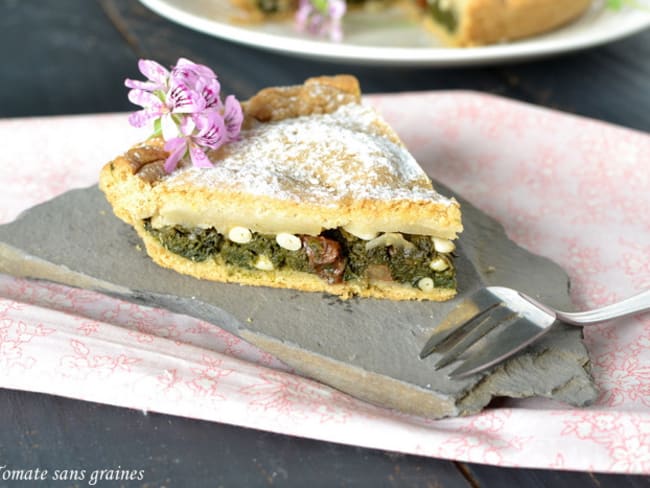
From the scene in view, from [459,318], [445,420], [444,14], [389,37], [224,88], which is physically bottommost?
[224,88]

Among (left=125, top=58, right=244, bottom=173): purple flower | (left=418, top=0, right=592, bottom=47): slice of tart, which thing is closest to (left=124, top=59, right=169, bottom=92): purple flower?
(left=125, top=58, right=244, bottom=173): purple flower

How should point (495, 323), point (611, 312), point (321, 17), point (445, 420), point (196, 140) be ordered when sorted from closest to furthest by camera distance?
point (445, 420) < point (495, 323) < point (611, 312) < point (196, 140) < point (321, 17)

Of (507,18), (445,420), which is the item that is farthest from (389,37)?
(445,420)

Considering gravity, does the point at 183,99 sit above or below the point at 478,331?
above

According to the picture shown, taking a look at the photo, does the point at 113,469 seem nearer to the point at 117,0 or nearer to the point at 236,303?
the point at 236,303

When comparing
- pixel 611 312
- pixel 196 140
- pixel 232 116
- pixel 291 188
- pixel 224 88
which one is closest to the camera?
pixel 611 312

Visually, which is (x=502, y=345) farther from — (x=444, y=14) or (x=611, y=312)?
(x=444, y=14)

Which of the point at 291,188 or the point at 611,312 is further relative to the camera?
the point at 291,188
